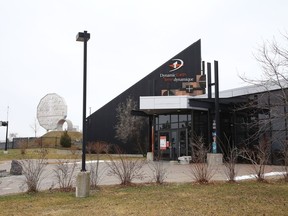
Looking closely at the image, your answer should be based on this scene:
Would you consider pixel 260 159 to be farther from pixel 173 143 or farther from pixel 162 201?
pixel 173 143

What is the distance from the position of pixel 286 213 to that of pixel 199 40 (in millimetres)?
34492

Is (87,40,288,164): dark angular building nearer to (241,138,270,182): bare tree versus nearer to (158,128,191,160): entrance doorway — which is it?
(158,128,191,160): entrance doorway

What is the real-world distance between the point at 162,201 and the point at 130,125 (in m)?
35.5

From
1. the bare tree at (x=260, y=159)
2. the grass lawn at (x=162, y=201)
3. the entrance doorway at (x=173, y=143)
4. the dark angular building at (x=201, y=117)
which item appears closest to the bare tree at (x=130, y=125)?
the dark angular building at (x=201, y=117)

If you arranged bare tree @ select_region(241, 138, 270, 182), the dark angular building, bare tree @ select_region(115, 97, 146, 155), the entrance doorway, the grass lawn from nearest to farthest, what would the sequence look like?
the grass lawn < bare tree @ select_region(241, 138, 270, 182) < the dark angular building < the entrance doorway < bare tree @ select_region(115, 97, 146, 155)

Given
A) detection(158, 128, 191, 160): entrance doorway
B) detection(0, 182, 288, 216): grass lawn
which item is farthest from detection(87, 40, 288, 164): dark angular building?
detection(0, 182, 288, 216): grass lawn

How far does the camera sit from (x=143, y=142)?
44.8m

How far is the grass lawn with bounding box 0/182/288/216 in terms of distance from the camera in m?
8.31

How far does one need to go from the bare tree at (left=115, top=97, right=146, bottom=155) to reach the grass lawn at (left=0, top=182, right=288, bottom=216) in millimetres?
32370

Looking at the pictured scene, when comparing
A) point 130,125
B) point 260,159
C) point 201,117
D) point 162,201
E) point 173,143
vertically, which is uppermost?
point 130,125

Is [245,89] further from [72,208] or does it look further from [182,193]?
[72,208]

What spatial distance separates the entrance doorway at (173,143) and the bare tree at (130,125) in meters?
14.3

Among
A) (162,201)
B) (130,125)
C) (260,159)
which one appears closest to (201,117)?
(260,159)

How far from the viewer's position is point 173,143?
29.1 m
